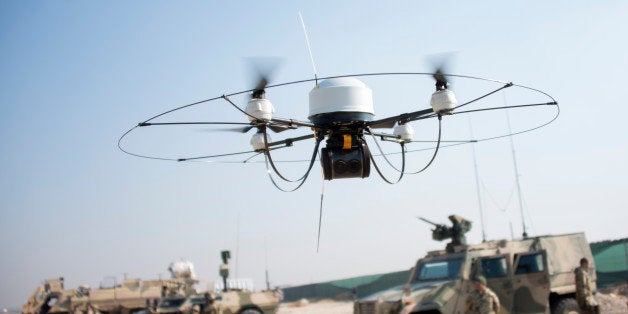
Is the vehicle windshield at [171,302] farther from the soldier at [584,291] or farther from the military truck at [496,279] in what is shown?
the soldier at [584,291]

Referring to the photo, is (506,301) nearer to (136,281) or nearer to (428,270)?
(428,270)

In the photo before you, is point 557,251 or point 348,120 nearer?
point 348,120

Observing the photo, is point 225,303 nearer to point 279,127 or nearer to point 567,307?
point 567,307

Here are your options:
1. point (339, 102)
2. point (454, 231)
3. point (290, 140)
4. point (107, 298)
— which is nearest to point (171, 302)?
point (107, 298)

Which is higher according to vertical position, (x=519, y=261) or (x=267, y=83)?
(x=267, y=83)

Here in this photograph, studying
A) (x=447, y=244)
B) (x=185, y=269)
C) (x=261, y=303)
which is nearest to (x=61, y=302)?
(x=185, y=269)

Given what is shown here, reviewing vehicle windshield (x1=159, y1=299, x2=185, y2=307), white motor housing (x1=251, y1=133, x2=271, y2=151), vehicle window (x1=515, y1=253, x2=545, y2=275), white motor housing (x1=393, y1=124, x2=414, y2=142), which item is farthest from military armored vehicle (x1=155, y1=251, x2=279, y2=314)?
white motor housing (x1=251, y1=133, x2=271, y2=151)
